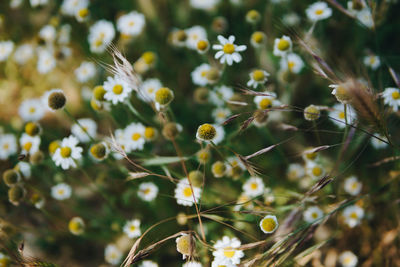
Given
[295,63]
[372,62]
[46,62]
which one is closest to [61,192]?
[46,62]

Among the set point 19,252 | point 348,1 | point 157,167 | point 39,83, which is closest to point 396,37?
point 348,1

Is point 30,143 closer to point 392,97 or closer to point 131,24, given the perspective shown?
point 131,24

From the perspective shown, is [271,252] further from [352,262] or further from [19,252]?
[19,252]

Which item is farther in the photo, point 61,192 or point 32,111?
point 32,111

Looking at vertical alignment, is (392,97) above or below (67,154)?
above

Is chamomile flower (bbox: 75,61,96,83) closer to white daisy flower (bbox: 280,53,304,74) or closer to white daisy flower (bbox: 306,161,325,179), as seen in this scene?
white daisy flower (bbox: 280,53,304,74)

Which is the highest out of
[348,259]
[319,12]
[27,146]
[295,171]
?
[319,12]

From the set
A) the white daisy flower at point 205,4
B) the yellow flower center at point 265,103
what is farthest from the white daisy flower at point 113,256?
the white daisy flower at point 205,4
